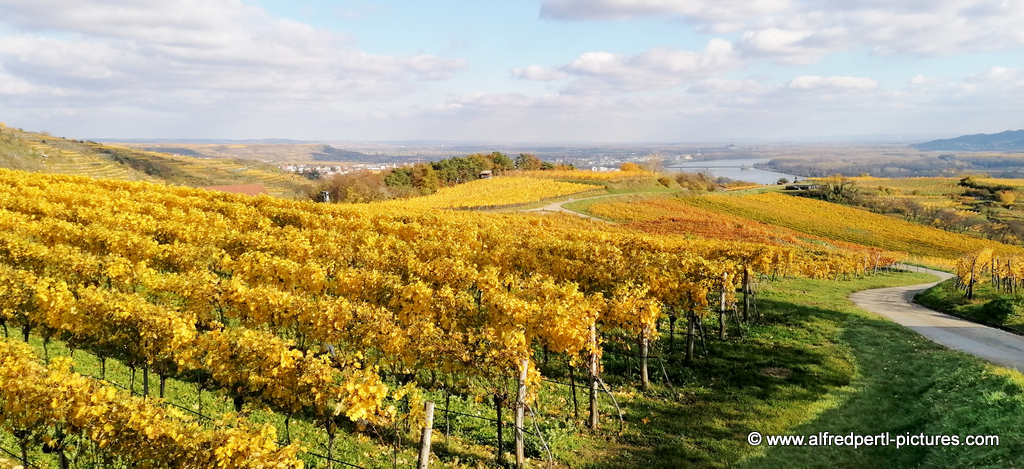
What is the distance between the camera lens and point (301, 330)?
12.9m

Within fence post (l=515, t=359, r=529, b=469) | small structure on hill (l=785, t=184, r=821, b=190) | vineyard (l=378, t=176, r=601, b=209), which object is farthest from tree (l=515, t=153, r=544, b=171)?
fence post (l=515, t=359, r=529, b=469)

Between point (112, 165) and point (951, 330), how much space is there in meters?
141

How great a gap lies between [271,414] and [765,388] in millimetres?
14843

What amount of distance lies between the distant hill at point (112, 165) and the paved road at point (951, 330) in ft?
295

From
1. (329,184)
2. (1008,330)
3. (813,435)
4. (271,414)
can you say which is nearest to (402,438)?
(271,414)

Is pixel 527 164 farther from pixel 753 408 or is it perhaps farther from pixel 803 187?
pixel 753 408

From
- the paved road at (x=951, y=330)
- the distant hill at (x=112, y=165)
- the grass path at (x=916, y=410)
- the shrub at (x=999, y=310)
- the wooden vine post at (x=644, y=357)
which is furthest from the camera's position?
the distant hill at (x=112, y=165)

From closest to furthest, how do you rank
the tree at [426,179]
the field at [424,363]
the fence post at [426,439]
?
the field at [424,363] → the fence post at [426,439] → the tree at [426,179]

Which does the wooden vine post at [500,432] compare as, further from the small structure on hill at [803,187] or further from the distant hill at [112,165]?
the small structure on hill at [803,187]

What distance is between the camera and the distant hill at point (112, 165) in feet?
296

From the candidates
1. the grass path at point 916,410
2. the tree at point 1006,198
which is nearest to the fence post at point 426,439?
the grass path at point 916,410

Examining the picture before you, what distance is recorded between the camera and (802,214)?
3167 inches

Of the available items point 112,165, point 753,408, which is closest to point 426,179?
point 112,165

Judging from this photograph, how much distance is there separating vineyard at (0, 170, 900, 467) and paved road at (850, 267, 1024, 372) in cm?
756
